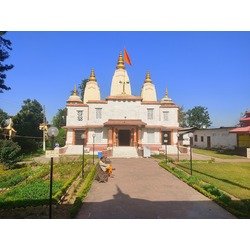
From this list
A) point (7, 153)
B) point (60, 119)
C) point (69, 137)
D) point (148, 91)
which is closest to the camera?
point (7, 153)

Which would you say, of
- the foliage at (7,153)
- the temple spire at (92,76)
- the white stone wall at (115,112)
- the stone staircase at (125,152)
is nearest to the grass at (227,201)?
the foliage at (7,153)

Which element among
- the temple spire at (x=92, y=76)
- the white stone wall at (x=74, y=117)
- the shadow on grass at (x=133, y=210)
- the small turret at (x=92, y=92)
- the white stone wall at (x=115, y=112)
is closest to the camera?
the shadow on grass at (x=133, y=210)

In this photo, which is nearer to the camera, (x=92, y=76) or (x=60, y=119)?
(x=92, y=76)

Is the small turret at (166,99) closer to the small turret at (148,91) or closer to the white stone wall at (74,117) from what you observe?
the small turret at (148,91)

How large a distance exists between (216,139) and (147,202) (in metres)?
38.8

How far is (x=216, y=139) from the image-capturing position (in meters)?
45.7

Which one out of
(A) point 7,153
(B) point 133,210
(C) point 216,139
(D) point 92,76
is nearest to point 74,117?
(D) point 92,76

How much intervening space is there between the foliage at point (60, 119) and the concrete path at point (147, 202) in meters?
51.4

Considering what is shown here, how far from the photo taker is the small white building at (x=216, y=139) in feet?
136

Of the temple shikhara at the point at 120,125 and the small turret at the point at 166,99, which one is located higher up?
the small turret at the point at 166,99

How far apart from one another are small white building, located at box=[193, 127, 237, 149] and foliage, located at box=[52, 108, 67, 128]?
32535 mm

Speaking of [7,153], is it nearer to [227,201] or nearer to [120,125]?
[120,125]
